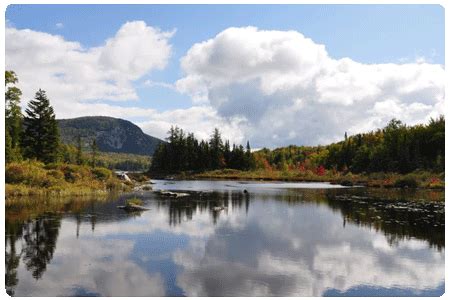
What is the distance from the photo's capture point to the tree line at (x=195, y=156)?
127312 millimetres

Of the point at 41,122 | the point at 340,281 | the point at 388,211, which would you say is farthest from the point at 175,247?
the point at 41,122

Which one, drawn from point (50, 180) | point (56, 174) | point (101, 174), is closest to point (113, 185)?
point (101, 174)

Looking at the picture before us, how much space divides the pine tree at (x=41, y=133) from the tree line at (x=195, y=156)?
6894 cm

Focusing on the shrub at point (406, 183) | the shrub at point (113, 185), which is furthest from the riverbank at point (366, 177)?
the shrub at point (113, 185)

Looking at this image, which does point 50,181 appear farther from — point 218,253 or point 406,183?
point 406,183

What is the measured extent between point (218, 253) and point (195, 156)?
11176 cm

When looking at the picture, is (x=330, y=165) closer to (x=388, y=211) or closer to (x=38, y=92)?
(x=38, y=92)

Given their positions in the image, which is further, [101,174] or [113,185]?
[101,174]

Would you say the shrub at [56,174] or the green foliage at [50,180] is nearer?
the green foliage at [50,180]

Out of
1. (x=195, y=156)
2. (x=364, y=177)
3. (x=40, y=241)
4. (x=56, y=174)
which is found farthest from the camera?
(x=195, y=156)

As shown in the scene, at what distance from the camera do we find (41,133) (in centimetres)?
5641

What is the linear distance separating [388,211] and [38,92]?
46592 mm

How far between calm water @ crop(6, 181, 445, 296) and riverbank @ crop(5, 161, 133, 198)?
631 centimetres

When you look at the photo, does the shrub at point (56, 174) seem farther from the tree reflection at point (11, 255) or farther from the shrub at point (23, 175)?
the tree reflection at point (11, 255)
